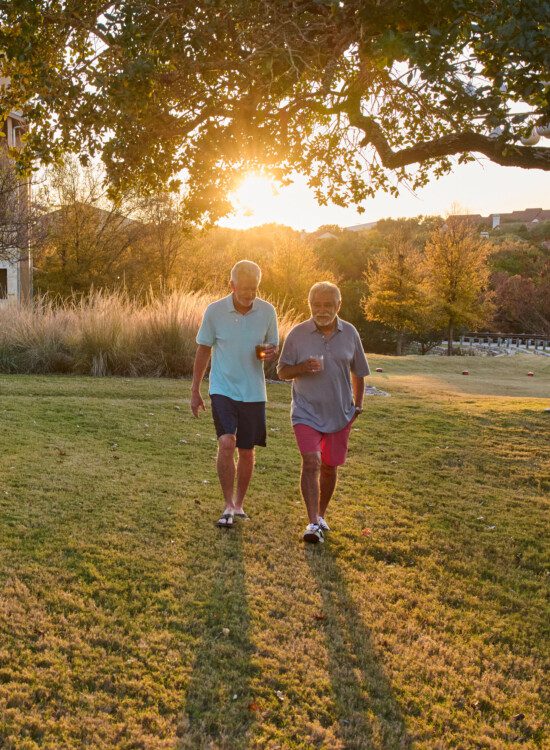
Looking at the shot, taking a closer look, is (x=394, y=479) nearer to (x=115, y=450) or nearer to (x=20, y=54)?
(x=115, y=450)

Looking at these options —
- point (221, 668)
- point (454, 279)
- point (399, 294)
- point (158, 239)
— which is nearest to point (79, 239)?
point (158, 239)

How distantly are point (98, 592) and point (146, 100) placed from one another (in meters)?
4.33

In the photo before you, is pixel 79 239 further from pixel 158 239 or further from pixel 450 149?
pixel 450 149

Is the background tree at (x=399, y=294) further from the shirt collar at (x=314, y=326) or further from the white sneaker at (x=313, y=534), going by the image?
the white sneaker at (x=313, y=534)

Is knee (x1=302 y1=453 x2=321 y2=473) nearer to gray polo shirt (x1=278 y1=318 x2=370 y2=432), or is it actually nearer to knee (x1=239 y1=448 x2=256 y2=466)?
gray polo shirt (x1=278 y1=318 x2=370 y2=432)

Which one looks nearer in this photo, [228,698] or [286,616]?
[228,698]

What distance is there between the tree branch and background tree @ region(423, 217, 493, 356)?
3355 cm

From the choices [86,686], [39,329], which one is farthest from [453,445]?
[39,329]

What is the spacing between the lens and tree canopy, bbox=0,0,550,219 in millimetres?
5012

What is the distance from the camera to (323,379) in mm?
5109

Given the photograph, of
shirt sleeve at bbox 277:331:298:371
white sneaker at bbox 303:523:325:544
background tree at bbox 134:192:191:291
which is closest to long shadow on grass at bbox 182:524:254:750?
white sneaker at bbox 303:523:325:544

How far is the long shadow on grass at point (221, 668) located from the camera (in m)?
2.86

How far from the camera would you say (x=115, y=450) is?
7809mm

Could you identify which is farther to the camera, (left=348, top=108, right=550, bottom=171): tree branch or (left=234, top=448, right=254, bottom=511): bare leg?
(left=348, top=108, right=550, bottom=171): tree branch
